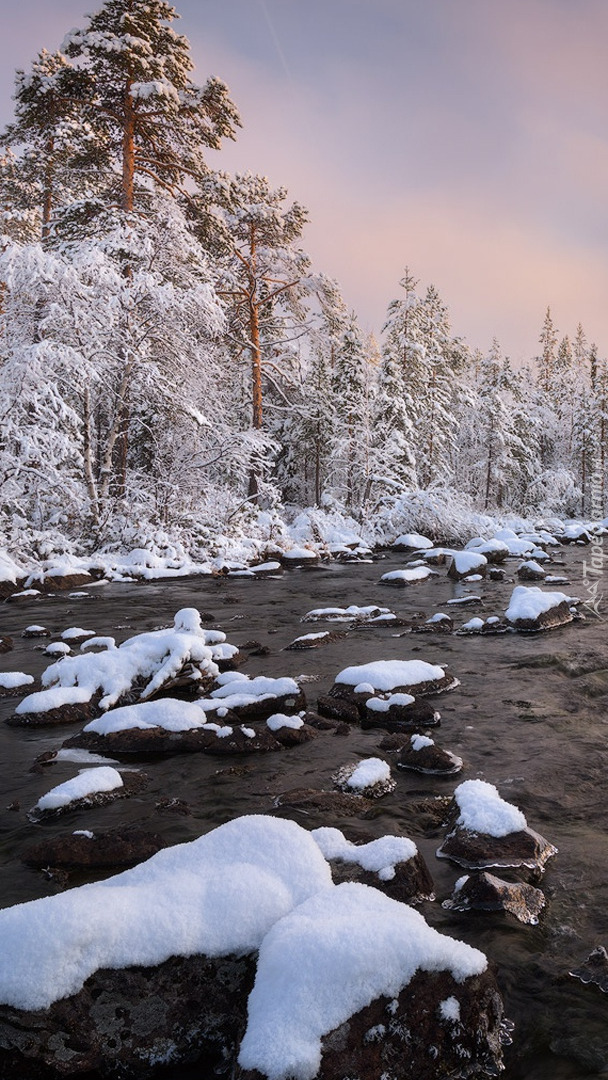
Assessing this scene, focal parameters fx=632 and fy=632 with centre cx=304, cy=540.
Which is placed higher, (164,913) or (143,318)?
(143,318)

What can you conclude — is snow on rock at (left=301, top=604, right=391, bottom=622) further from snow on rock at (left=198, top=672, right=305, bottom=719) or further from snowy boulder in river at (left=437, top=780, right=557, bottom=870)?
snowy boulder in river at (left=437, top=780, right=557, bottom=870)

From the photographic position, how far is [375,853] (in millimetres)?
3209

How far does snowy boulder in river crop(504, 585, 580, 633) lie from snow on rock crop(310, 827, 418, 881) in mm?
6852

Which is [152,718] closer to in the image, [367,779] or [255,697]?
[255,697]

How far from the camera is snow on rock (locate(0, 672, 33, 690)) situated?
6.74m

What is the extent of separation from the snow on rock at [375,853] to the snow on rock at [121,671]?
11.3ft

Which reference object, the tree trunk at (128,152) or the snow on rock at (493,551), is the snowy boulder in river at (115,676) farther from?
the tree trunk at (128,152)

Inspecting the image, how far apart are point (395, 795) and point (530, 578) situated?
1165cm

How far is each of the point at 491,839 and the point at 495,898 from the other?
0.46 meters

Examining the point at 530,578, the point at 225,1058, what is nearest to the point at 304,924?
the point at 225,1058

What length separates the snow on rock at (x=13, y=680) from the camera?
6738 millimetres

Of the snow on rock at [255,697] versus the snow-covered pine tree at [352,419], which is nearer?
the snow on rock at [255,697]

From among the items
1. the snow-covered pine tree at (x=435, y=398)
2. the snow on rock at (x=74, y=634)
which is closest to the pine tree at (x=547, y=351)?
the snow-covered pine tree at (x=435, y=398)

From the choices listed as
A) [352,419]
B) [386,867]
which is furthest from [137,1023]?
[352,419]
